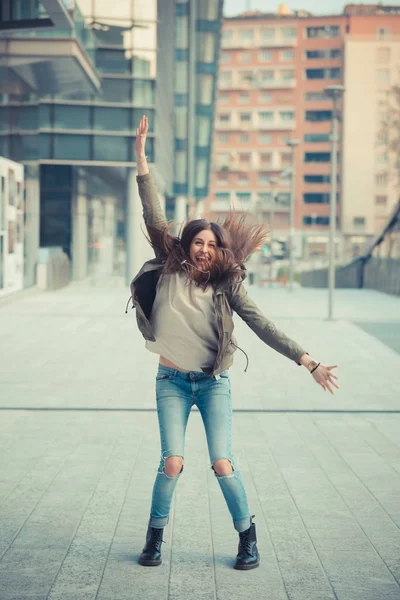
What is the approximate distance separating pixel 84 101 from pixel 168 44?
11.5 metres

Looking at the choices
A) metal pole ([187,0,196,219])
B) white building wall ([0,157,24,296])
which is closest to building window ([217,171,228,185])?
metal pole ([187,0,196,219])

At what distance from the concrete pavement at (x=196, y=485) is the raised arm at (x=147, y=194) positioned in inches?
64.9

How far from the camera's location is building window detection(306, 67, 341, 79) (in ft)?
385

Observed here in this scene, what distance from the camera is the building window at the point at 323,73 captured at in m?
117

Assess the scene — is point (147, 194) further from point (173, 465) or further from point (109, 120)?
point (109, 120)

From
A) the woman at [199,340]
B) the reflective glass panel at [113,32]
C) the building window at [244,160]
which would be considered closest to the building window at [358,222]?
the building window at [244,160]

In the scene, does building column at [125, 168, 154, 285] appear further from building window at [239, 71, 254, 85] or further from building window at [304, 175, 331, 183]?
building window at [239, 71, 254, 85]

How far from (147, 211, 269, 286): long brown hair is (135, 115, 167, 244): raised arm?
1.4 inches

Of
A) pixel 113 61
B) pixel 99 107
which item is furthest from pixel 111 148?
pixel 113 61

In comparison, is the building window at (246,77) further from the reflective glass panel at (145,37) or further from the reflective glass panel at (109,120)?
the reflective glass panel at (109,120)

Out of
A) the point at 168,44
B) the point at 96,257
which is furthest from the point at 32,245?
the point at 168,44

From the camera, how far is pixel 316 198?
11862 cm

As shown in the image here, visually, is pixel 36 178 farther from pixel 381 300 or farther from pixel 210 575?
pixel 210 575

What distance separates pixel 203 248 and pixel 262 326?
0.47 meters
